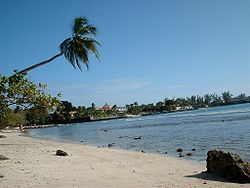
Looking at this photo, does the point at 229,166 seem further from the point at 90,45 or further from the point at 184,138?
the point at 184,138

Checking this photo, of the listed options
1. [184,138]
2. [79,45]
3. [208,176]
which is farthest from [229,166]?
[184,138]

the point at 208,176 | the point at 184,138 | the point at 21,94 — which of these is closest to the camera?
the point at 21,94

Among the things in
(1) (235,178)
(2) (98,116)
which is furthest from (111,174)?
(2) (98,116)

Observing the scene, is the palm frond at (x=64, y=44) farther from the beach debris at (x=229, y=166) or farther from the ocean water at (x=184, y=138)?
the ocean water at (x=184, y=138)

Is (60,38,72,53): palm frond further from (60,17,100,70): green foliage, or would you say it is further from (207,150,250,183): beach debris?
(207,150,250,183): beach debris

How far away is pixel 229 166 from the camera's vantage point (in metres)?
13.0

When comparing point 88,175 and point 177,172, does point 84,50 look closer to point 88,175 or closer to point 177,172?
point 88,175

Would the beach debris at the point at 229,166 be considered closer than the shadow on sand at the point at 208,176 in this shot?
Yes

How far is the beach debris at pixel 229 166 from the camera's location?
12469mm

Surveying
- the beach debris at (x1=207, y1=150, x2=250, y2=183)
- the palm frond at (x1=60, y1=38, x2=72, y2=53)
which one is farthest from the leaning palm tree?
the beach debris at (x1=207, y1=150, x2=250, y2=183)

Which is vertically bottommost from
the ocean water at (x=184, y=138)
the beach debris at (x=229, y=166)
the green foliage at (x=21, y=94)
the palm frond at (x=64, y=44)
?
the ocean water at (x=184, y=138)

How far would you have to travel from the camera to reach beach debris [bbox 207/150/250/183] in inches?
491

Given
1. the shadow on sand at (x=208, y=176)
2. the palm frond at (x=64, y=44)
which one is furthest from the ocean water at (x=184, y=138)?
the palm frond at (x=64, y=44)

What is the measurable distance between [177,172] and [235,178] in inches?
125
